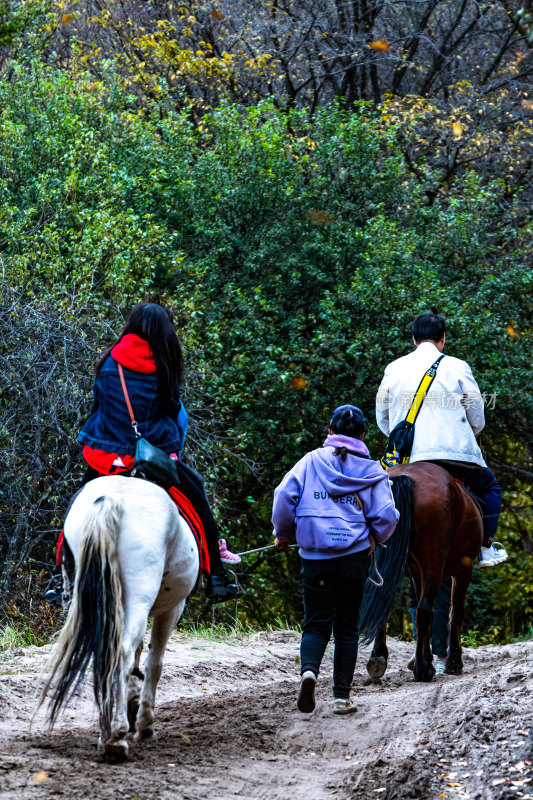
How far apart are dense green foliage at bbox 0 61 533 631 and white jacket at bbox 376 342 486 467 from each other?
444 cm

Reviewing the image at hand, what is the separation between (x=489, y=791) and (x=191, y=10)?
16.0m

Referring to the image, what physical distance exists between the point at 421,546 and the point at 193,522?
2273mm

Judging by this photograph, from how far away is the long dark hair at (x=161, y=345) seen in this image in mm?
4887

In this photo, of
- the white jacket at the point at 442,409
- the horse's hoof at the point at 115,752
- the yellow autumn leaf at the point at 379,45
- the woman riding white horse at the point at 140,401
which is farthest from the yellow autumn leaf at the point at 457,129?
the horse's hoof at the point at 115,752

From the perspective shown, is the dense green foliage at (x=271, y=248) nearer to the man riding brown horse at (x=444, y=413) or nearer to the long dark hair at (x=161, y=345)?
the man riding brown horse at (x=444, y=413)

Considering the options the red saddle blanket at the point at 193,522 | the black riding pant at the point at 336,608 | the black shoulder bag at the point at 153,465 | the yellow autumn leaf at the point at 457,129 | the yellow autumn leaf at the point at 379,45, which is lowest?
the black riding pant at the point at 336,608

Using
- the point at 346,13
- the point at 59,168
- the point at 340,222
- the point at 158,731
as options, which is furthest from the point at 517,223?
the point at 158,731

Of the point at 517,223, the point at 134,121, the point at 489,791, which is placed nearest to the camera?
the point at 489,791

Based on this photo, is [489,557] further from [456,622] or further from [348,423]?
[348,423]

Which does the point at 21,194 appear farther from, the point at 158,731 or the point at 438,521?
the point at 158,731

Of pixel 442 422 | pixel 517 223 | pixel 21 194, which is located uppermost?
pixel 517 223

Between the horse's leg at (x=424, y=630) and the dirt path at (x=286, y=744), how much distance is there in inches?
5.4

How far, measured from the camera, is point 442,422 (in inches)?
274

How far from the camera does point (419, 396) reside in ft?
23.1
